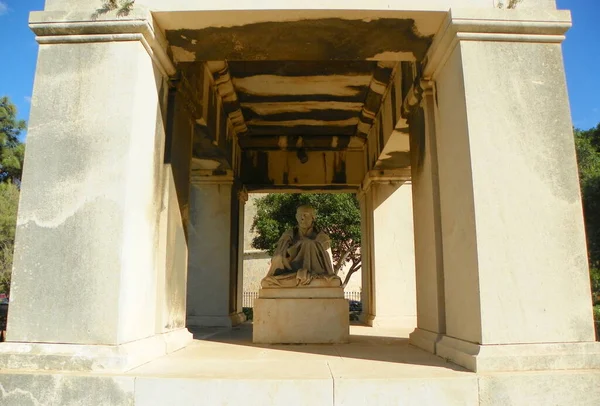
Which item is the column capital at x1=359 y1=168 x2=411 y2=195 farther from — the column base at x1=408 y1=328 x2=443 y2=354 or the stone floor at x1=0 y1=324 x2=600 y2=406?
the stone floor at x1=0 y1=324 x2=600 y2=406

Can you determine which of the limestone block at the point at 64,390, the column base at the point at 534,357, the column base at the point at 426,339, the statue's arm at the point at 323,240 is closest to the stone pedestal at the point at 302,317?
the statue's arm at the point at 323,240

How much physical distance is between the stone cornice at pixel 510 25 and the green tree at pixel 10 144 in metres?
31.0

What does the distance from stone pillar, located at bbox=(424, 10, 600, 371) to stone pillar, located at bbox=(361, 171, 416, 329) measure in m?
4.78

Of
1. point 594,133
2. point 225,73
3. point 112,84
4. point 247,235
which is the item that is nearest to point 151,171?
point 112,84

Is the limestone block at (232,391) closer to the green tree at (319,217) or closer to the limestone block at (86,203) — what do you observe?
the limestone block at (86,203)

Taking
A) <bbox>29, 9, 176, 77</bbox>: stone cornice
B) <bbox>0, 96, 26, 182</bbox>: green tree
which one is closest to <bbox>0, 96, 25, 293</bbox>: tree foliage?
<bbox>0, 96, 26, 182</bbox>: green tree

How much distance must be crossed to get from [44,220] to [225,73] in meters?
4.08

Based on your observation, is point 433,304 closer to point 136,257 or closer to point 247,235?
point 136,257

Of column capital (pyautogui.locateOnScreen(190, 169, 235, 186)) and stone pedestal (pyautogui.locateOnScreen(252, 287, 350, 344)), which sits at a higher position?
column capital (pyautogui.locateOnScreen(190, 169, 235, 186))

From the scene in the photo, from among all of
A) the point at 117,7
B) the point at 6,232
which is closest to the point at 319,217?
the point at 6,232

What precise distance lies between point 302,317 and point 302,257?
1078 mm

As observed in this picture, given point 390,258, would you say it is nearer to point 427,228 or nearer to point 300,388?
point 427,228

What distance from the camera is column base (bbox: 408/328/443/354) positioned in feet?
16.7

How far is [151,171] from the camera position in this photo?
489 cm
